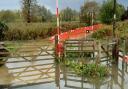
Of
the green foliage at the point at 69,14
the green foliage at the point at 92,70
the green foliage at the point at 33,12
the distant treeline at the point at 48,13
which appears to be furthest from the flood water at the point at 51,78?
the green foliage at the point at 69,14

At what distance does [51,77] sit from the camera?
41.2ft

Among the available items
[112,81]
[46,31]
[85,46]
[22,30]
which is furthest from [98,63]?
[46,31]

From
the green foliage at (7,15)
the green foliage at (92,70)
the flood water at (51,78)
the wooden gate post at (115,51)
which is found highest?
the green foliage at (7,15)

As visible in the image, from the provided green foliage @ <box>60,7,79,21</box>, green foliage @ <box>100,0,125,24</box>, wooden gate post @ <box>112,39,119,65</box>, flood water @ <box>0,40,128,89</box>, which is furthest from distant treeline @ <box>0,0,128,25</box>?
flood water @ <box>0,40,128,89</box>

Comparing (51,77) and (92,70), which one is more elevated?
(92,70)

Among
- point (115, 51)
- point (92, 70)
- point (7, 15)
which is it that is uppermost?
point (7, 15)

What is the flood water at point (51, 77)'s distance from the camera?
10945 millimetres

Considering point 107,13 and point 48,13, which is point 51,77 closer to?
point 107,13

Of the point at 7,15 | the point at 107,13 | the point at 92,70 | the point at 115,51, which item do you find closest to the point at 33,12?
the point at 7,15

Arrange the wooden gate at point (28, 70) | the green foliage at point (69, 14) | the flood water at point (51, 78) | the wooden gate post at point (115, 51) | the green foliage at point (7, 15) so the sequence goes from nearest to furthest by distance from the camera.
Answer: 1. the flood water at point (51, 78)
2. the wooden gate at point (28, 70)
3. the wooden gate post at point (115, 51)
4. the green foliage at point (7, 15)
5. the green foliage at point (69, 14)

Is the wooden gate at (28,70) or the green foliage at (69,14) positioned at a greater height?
the green foliage at (69,14)

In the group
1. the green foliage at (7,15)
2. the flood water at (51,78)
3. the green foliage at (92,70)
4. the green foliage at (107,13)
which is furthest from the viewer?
the green foliage at (7,15)

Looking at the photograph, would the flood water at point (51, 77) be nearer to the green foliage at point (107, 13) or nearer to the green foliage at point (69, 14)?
the green foliage at point (107, 13)

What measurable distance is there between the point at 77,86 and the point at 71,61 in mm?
4610
